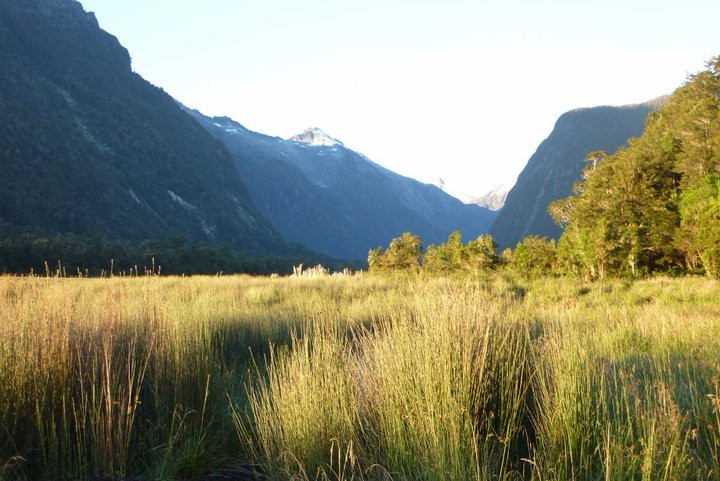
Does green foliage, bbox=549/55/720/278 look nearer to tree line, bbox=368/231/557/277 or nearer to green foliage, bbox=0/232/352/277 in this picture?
tree line, bbox=368/231/557/277

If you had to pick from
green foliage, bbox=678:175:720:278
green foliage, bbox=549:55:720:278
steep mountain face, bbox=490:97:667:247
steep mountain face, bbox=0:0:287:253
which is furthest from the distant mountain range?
steep mountain face, bbox=490:97:667:247

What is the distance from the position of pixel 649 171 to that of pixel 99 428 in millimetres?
27390

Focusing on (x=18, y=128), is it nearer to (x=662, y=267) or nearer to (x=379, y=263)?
(x=379, y=263)

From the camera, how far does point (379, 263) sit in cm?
2744

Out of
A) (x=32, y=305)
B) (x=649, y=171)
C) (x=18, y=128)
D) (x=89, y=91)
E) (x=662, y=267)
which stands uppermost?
(x=89, y=91)

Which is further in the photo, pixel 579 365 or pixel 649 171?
pixel 649 171

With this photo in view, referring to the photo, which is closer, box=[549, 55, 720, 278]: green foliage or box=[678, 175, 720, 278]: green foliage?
box=[678, 175, 720, 278]: green foliage

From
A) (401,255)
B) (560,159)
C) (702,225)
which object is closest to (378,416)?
(702,225)

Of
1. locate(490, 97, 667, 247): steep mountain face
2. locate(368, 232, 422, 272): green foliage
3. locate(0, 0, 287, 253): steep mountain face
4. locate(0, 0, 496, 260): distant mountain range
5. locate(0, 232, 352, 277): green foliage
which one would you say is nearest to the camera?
locate(368, 232, 422, 272): green foliage

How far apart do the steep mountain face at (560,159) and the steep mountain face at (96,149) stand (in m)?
94.4

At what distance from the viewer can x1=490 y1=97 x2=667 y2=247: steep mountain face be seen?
164 meters

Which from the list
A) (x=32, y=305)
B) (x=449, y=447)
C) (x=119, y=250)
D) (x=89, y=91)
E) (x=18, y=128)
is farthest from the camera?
(x=89, y=91)

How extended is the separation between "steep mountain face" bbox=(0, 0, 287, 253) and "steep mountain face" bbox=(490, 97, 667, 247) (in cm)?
9437

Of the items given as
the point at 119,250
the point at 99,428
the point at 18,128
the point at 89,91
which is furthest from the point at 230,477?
the point at 89,91
